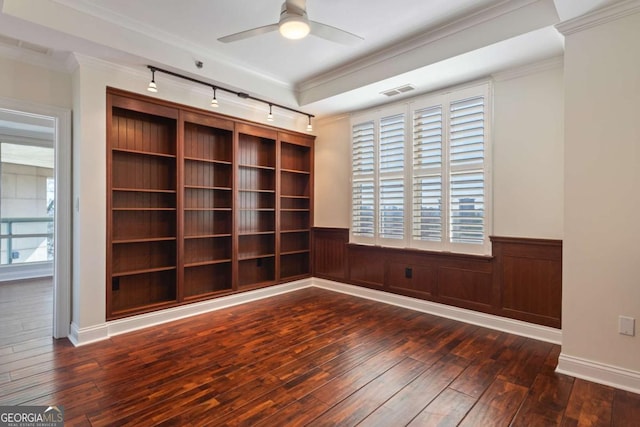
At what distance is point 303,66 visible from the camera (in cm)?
401

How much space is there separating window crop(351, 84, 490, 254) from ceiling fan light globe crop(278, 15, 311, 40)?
2.27 metres

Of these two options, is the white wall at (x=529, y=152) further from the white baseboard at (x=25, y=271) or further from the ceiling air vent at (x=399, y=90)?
the white baseboard at (x=25, y=271)

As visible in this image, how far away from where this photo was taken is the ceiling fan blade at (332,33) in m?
2.37

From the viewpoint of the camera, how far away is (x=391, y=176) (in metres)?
4.45

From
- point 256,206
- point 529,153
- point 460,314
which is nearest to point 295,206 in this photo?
point 256,206

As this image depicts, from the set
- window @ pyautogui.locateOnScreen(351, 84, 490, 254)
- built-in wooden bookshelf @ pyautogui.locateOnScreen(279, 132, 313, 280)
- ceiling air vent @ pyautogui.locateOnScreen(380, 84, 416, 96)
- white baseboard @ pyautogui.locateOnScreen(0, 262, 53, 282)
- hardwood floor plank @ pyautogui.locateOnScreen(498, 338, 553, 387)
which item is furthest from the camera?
white baseboard @ pyautogui.locateOnScreen(0, 262, 53, 282)

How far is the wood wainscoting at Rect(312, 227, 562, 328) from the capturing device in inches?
126

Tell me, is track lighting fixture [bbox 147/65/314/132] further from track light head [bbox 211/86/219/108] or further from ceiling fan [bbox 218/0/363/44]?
ceiling fan [bbox 218/0/363/44]

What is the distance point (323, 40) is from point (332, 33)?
3.14 ft

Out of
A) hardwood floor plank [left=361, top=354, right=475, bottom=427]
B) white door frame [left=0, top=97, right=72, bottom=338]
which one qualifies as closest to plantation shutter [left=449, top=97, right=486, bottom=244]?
hardwood floor plank [left=361, top=354, right=475, bottom=427]

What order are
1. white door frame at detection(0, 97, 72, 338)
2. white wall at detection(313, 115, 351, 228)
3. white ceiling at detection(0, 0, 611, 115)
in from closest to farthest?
white ceiling at detection(0, 0, 611, 115) < white door frame at detection(0, 97, 72, 338) < white wall at detection(313, 115, 351, 228)

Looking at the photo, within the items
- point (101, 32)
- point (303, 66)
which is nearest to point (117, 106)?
point (101, 32)

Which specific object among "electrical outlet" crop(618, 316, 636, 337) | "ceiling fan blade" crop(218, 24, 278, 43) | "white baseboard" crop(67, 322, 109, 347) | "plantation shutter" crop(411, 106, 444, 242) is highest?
"ceiling fan blade" crop(218, 24, 278, 43)

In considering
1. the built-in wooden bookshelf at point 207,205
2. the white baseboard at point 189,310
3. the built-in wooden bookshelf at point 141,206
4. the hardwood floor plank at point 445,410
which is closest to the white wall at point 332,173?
the white baseboard at point 189,310
